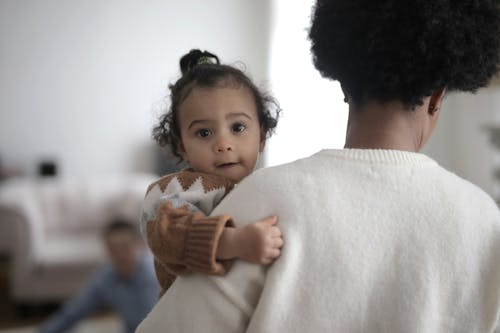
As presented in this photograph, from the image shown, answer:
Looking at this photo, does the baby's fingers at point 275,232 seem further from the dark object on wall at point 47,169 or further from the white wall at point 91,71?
the dark object on wall at point 47,169

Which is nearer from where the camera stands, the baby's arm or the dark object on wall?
the baby's arm

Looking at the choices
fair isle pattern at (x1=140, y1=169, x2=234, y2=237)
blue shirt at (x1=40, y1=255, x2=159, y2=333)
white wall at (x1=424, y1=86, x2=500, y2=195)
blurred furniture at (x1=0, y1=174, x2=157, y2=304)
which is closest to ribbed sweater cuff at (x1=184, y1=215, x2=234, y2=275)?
fair isle pattern at (x1=140, y1=169, x2=234, y2=237)

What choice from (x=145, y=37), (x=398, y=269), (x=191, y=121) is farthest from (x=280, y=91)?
(x=398, y=269)

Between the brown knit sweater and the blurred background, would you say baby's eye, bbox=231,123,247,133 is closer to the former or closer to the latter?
the brown knit sweater

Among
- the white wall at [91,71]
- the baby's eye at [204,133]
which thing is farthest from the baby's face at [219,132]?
the white wall at [91,71]

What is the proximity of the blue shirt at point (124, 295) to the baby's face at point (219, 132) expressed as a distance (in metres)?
1.64

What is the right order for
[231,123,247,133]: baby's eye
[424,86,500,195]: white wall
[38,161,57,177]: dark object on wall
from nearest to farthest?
[231,123,247,133]: baby's eye < [424,86,500,195]: white wall < [38,161,57,177]: dark object on wall

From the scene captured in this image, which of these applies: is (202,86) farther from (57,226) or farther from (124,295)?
(57,226)

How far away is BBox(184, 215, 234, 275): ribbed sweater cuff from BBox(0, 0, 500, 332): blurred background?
3233 mm

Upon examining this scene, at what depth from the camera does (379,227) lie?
63cm

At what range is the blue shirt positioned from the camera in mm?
2395

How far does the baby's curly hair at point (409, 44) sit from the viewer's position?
0.64 meters

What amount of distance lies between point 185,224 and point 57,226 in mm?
3535

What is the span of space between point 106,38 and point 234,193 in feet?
15.7
